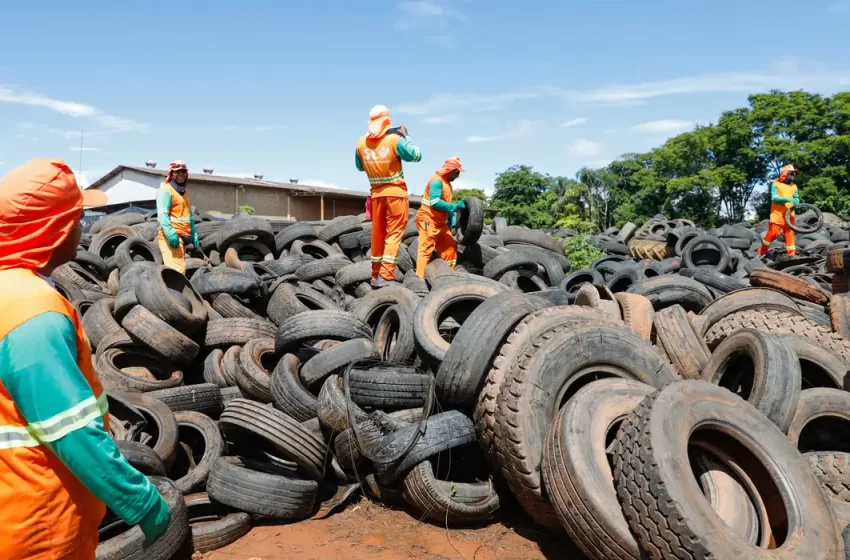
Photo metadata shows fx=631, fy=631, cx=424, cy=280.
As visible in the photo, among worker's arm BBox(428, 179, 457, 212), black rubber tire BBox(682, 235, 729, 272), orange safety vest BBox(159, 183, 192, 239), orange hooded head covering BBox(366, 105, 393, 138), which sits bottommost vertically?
black rubber tire BBox(682, 235, 729, 272)

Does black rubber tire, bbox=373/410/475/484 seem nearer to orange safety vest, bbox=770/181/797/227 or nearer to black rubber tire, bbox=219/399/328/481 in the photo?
black rubber tire, bbox=219/399/328/481

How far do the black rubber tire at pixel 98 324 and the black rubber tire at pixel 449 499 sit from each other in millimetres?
4283

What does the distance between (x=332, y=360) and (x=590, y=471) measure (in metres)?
2.73

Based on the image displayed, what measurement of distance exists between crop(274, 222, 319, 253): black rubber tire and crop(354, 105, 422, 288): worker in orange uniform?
3668 mm

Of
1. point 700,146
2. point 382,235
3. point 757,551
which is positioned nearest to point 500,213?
point 700,146

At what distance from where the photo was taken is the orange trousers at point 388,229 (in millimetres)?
8242

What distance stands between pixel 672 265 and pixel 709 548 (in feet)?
31.4

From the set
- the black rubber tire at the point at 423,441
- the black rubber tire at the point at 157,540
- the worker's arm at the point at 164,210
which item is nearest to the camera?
the black rubber tire at the point at 157,540

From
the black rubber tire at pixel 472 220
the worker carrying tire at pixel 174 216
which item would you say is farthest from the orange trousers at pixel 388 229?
the worker carrying tire at pixel 174 216

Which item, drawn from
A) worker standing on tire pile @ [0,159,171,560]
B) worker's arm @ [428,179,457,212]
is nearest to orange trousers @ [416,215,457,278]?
worker's arm @ [428,179,457,212]

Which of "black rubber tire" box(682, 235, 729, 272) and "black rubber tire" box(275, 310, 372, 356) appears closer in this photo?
"black rubber tire" box(275, 310, 372, 356)

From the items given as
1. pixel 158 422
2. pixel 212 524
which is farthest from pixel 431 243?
pixel 212 524

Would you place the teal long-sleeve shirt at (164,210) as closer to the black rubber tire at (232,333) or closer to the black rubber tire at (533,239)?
the black rubber tire at (232,333)

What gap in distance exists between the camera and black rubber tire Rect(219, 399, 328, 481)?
462 cm
